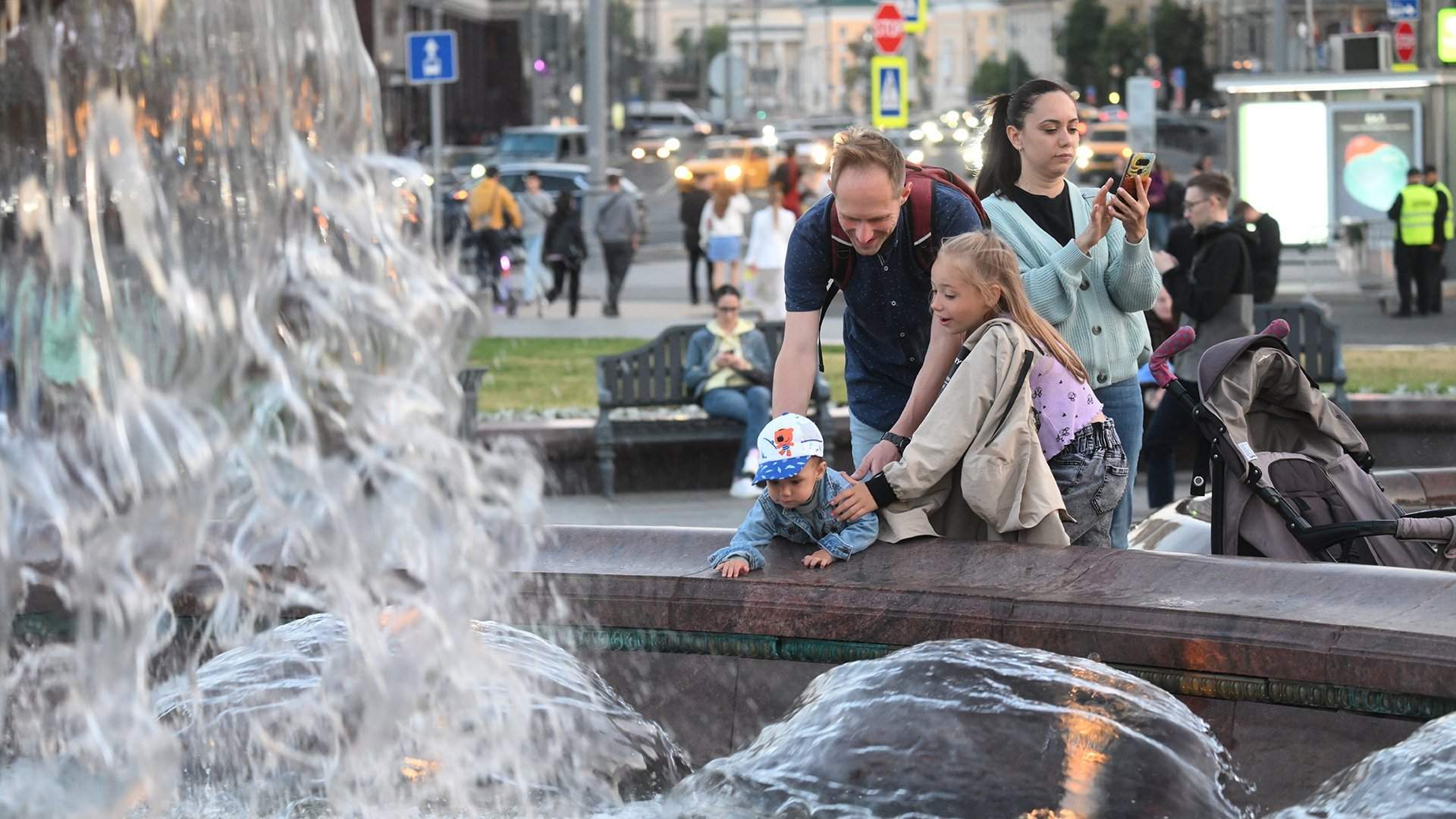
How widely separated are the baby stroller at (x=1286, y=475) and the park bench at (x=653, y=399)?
4.67m

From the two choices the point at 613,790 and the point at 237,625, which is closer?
the point at 613,790

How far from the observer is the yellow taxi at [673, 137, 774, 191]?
46.5 meters

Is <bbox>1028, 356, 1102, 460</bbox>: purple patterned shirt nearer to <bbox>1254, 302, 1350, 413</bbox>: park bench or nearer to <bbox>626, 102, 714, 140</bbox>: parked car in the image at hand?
<bbox>1254, 302, 1350, 413</bbox>: park bench

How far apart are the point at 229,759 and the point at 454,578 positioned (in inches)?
25.4

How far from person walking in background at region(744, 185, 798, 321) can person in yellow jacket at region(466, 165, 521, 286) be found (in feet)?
13.6

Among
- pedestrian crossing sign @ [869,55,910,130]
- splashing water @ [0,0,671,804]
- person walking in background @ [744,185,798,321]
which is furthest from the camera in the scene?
pedestrian crossing sign @ [869,55,910,130]

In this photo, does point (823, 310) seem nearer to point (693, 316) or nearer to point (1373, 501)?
point (1373, 501)

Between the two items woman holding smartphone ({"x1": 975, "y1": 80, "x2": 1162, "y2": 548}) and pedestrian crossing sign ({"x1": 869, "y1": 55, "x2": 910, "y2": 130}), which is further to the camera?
pedestrian crossing sign ({"x1": 869, "y1": 55, "x2": 910, "y2": 130})

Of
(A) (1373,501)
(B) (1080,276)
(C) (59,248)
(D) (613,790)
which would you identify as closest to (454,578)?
(D) (613,790)

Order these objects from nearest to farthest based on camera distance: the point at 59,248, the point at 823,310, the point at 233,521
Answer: the point at 59,248, the point at 233,521, the point at 823,310

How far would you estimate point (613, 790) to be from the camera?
4469mm

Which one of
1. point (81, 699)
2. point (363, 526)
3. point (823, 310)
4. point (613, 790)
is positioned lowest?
point (613, 790)

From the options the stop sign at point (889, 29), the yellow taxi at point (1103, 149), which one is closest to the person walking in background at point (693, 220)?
the stop sign at point (889, 29)

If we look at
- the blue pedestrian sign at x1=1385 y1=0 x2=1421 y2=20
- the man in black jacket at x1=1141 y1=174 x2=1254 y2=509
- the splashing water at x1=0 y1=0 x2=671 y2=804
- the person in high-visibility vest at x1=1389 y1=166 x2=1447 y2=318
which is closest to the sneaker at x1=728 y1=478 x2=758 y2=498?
the man in black jacket at x1=1141 y1=174 x2=1254 y2=509
